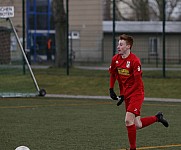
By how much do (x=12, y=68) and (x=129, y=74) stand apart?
13.7 m

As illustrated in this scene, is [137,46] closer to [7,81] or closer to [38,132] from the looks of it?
[7,81]

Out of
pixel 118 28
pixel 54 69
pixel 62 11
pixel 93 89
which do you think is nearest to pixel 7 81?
pixel 93 89

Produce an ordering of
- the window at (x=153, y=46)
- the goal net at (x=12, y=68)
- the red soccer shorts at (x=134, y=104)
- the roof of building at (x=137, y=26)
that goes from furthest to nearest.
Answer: the roof of building at (x=137, y=26), the window at (x=153, y=46), the goal net at (x=12, y=68), the red soccer shorts at (x=134, y=104)

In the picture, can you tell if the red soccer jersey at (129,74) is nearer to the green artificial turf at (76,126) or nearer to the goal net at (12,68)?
the green artificial turf at (76,126)

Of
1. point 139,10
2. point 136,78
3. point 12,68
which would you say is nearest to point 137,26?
point 139,10

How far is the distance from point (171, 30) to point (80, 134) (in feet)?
82.9

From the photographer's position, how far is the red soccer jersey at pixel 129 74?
31.8 feet

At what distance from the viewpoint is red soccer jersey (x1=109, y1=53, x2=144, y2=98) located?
31.8 ft

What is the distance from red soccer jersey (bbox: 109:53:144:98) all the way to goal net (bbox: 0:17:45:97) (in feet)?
35.0

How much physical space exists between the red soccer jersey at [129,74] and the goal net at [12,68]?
420 inches

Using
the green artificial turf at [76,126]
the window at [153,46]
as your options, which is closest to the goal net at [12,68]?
the green artificial turf at [76,126]

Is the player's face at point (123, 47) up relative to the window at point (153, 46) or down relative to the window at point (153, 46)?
up

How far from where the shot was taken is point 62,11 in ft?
94.3

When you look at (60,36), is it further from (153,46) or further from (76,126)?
(76,126)
